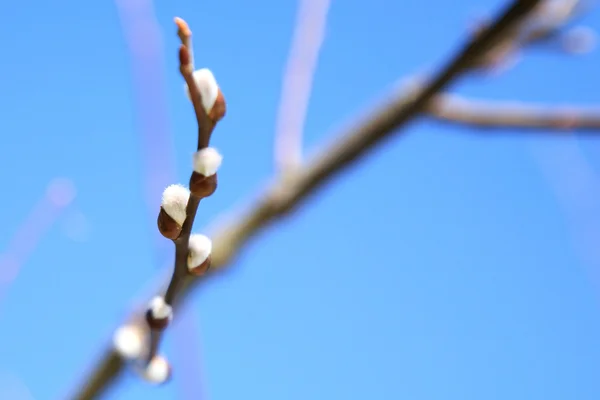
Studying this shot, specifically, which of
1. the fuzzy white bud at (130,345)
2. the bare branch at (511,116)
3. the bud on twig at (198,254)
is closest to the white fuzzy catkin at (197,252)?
the bud on twig at (198,254)

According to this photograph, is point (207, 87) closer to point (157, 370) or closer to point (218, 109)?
point (218, 109)

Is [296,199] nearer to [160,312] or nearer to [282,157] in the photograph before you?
[282,157]

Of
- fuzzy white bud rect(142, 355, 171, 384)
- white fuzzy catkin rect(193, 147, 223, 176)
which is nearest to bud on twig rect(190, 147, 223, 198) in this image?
white fuzzy catkin rect(193, 147, 223, 176)

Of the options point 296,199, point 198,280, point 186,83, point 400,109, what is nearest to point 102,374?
point 198,280

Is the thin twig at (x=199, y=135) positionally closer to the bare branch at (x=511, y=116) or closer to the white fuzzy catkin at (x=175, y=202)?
the white fuzzy catkin at (x=175, y=202)

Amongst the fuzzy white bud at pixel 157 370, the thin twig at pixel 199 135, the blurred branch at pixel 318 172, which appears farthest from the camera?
the blurred branch at pixel 318 172

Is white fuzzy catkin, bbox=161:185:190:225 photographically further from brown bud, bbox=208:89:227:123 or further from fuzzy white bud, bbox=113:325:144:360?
fuzzy white bud, bbox=113:325:144:360

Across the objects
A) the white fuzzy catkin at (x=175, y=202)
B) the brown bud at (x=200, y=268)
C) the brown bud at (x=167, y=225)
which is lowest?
the brown bud at (x=200, y=268)
